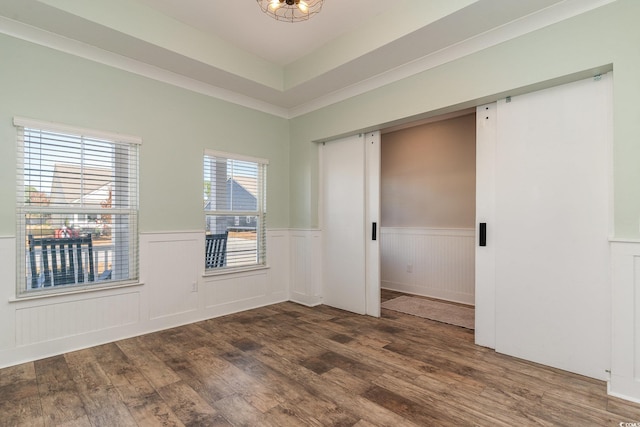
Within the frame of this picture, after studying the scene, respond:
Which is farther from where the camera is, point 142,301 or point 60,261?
point 142,301

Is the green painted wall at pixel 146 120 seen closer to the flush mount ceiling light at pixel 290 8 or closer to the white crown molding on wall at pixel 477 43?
the white crown molding on wall at pixel 477 43

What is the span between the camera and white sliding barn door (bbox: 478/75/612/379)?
2.41 m

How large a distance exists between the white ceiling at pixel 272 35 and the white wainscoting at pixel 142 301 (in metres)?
1.83

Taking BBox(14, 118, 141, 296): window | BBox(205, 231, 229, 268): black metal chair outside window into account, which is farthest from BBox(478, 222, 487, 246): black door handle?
BBox(14, 118, 141, 296): window

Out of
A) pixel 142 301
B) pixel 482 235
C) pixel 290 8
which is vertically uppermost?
pixel 290 8

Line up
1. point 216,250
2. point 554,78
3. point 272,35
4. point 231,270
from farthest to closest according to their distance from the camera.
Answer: point 231,270, point 216,250, point 272,35, point 554,78

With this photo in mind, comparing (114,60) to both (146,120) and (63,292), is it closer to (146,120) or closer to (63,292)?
(146,120)

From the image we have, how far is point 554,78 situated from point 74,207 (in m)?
4.27

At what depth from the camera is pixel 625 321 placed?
2.18m

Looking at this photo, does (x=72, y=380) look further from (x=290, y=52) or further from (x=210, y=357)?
(x=290, y=52)

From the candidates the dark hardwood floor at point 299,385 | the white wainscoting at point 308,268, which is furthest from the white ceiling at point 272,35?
the dark hardwood floor at point 299,385

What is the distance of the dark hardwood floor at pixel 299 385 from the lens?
196 cm

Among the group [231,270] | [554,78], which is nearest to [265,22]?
[554,78]

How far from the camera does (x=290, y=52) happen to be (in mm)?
3705
